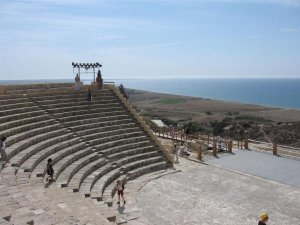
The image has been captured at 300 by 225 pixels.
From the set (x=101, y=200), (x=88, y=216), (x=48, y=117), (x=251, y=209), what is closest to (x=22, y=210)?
(x=88, y=216)

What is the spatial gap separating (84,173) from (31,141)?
2607 mm

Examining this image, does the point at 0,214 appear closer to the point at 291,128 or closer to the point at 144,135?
the point at 144,135

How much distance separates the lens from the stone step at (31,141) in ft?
45.6

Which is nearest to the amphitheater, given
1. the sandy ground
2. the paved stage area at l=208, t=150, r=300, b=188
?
the paved stage area at l=208, t=150, r=300, b=188

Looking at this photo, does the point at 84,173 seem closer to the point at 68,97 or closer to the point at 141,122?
the point at 141,122

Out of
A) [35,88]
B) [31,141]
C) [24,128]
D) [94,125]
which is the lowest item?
[31,141]

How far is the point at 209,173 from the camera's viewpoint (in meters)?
18.6

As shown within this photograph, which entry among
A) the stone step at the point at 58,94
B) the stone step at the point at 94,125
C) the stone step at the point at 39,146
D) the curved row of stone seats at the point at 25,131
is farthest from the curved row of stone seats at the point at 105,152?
the stone step at the point at 58,94

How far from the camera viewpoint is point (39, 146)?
15414 mm

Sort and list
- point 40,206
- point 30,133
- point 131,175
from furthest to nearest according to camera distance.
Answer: point 131,175 < point 30,133 < point 40,206

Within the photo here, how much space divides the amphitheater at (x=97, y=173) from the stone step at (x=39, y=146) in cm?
4

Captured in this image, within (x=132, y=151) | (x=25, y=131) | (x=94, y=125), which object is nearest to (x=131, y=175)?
(x=132, y=151)

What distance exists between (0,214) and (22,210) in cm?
64

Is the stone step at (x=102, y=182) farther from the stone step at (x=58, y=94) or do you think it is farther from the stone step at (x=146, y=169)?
the stone step at (x=58, y=94)
